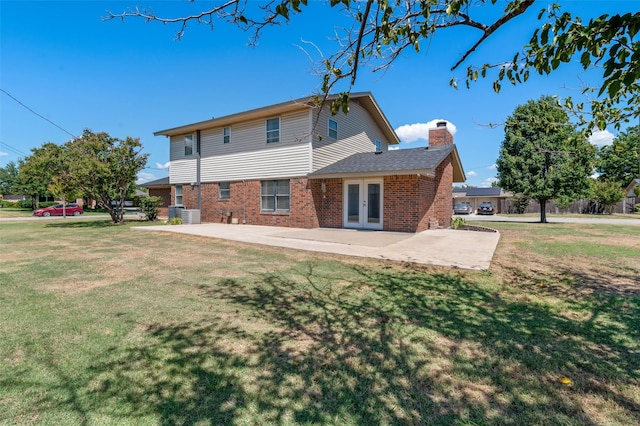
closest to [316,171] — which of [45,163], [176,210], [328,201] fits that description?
[328,201]

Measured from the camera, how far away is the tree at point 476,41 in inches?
85.9

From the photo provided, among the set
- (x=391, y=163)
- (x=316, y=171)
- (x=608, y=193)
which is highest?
(x=391, y=163)

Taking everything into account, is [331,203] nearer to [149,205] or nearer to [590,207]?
[149,205]

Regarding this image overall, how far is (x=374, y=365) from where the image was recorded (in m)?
2.76

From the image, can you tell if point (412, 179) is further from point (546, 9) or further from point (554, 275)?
point (546, 9)

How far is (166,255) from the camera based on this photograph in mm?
7883

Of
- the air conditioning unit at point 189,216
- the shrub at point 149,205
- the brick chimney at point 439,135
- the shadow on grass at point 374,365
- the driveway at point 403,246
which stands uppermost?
the brick chimney at point 439,135

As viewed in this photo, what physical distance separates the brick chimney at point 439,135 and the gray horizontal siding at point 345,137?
3946 millimetres

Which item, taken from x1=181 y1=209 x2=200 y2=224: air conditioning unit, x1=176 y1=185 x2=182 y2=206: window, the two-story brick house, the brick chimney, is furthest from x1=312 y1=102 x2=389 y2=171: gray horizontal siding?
x1=176 y1=185 x2=182 y2=206: window

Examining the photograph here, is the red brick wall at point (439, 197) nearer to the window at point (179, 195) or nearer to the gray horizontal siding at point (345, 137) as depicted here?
the gray horizontal siding at point (345, 137)

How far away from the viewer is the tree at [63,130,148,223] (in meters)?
15.2

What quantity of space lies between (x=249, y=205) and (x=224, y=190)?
2365 millimetres

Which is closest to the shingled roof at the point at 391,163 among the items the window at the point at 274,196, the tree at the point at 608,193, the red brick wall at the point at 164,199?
the window at the point at 274,196

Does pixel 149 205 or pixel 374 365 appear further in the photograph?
pixel 149 205
